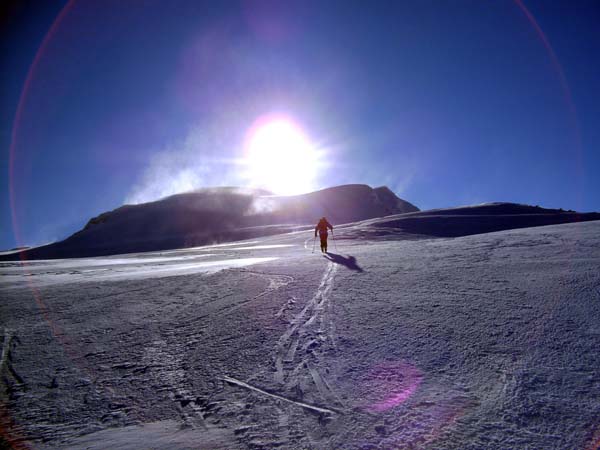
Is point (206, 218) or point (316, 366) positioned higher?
point (206, 218)

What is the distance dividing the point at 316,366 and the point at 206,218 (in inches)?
2633

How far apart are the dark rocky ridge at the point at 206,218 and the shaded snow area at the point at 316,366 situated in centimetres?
3930

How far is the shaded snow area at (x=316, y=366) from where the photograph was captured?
9.80 ft

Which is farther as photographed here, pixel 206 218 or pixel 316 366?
pixel 206 218

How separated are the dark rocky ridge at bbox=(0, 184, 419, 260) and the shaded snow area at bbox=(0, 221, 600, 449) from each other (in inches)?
1547

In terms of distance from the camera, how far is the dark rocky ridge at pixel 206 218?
169 feet

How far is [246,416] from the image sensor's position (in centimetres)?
323

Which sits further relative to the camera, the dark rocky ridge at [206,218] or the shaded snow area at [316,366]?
the dark rocky ridge at [206,218]

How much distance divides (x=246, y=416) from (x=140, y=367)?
77.9 inches

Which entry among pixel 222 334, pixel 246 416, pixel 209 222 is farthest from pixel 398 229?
pixel 209 222

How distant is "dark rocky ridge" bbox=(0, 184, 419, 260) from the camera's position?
51.4 m

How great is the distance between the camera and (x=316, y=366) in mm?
4098

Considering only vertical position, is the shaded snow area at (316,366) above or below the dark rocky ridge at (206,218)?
below

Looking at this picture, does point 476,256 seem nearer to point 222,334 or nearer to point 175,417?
point 222,334
